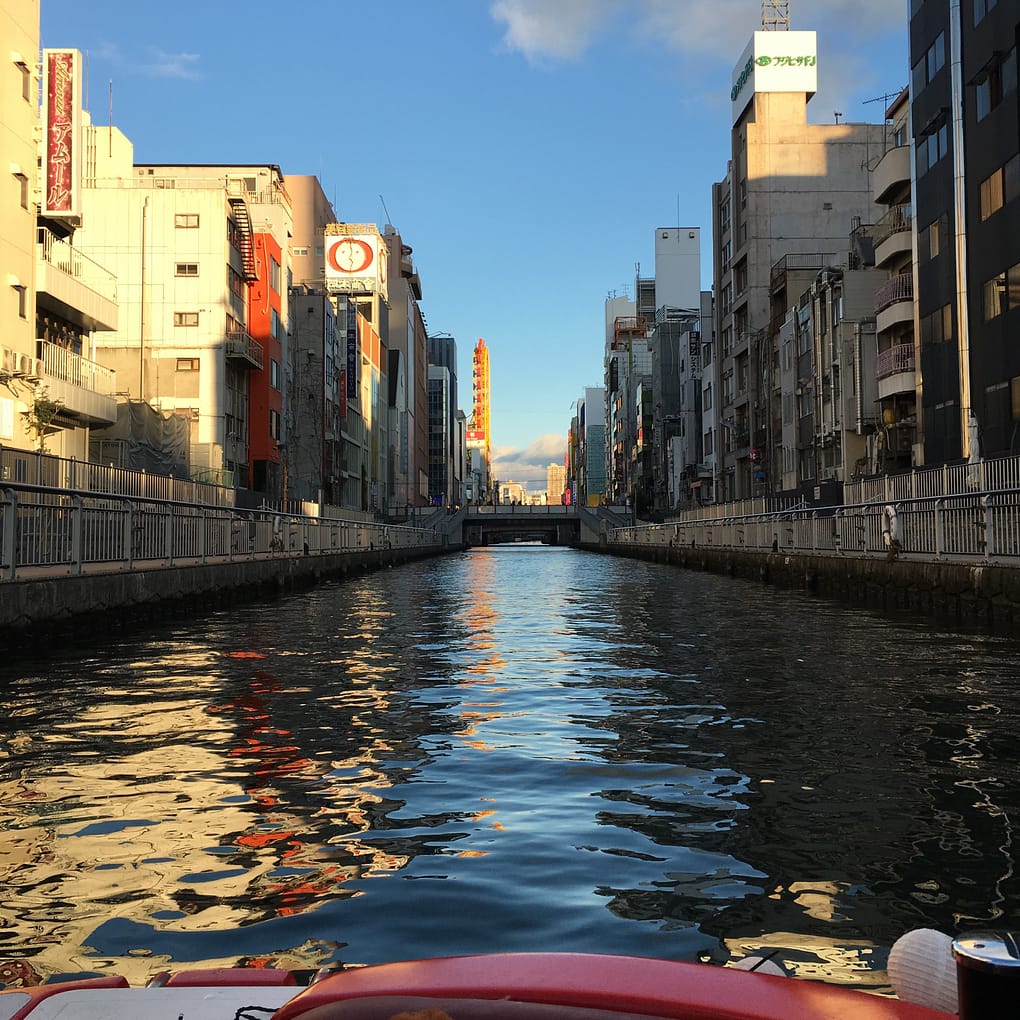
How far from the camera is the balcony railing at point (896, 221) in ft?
159

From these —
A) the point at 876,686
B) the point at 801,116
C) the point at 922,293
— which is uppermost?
the point at 801,116

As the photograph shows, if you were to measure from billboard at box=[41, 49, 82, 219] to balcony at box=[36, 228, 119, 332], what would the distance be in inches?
63.6

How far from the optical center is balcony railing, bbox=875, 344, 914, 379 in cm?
4688

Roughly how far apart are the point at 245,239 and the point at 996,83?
128ft

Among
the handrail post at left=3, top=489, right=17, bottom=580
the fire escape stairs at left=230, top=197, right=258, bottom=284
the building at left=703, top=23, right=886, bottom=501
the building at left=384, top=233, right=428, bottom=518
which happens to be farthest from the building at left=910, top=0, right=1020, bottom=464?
the building at left=384, top=233, right=428, bottom=518

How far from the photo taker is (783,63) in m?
80.5

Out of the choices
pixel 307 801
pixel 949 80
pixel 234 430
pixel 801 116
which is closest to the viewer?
pixel 307 801

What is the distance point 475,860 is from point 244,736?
3315mm

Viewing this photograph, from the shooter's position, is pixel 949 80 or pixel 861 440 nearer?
pixel 949 80

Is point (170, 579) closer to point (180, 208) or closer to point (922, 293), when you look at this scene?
point (922, 293)

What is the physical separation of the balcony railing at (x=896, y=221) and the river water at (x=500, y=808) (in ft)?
134

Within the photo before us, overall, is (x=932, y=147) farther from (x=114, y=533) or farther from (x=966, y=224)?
(x=114, y=533)

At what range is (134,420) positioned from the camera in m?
52.2

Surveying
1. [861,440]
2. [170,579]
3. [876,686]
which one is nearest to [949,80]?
[861,440]
